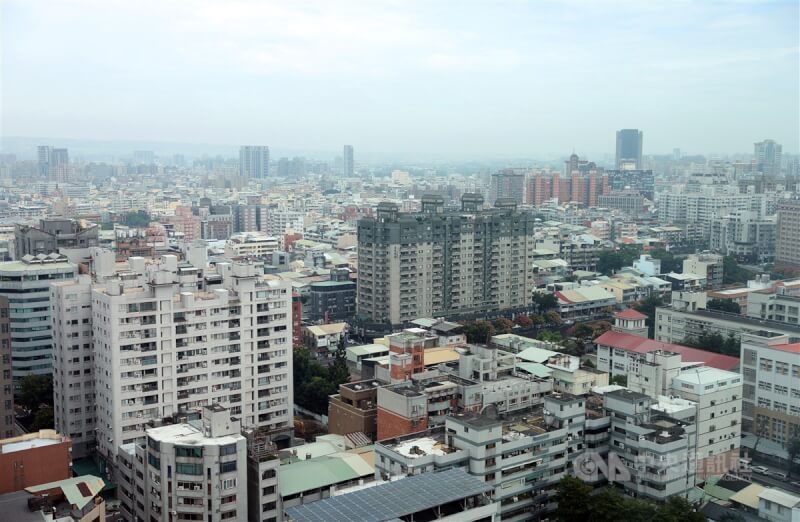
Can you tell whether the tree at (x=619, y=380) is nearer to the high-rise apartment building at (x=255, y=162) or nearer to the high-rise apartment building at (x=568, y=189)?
the high-rise apartment building at (x=568, y=189)

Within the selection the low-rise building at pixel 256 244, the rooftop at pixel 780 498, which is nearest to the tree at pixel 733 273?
the low-rise building at pixel 256 244

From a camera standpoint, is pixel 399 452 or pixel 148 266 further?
pixel 148 266

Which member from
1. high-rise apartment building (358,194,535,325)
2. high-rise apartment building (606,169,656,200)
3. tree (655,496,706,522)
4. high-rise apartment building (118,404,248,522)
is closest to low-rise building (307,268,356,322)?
high-rise apartment building (358,194,535,325)

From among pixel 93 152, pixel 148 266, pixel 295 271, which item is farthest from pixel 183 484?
pixel 93 152

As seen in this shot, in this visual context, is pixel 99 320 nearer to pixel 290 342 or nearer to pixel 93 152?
pixel 290 342

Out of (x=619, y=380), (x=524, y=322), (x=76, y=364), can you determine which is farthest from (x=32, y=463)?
(x=524, y=322)

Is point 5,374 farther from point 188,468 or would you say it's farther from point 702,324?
point 702,324
